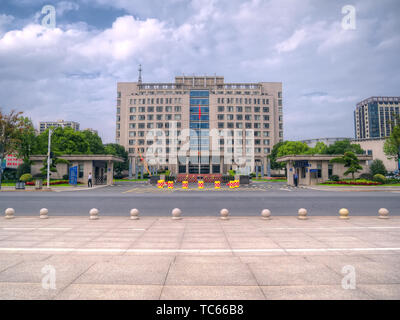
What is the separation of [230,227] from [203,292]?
5056 mm

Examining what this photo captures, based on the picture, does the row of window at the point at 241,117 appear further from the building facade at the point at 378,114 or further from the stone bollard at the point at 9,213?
the building facade at the point at 378,114

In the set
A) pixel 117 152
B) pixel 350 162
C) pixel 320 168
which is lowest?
pixel 320 168

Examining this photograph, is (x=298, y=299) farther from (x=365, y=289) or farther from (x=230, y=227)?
(x=230, y=227)

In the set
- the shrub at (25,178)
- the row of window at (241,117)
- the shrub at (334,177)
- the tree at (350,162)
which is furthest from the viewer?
the row of window at (241,117)

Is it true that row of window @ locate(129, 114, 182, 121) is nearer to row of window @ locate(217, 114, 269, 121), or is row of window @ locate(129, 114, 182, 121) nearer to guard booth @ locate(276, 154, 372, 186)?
row of window @ locate(217, 114, 269, 121)

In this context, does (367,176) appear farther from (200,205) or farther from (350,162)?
(200,205)

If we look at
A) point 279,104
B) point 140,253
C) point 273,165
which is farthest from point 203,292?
point 279,104

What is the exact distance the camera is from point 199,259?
18.1ft

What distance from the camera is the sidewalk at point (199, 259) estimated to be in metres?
3.96

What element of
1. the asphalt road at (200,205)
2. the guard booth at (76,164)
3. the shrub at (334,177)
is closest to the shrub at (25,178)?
the guard booth at (76,164)

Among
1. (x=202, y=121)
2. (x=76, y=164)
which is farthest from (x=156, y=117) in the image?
(x=76, y=164)

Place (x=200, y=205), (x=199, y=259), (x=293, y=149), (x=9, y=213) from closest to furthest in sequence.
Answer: (x=199, y=259)
(x=9, y=213)
(x=200, y=205)
(x=293, y=149)

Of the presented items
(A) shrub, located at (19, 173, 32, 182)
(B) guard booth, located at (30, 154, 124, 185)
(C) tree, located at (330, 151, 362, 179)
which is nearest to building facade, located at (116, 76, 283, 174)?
(B) guard booth, located at (30, 154, 124, 185)

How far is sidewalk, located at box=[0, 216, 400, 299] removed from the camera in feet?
13.0
